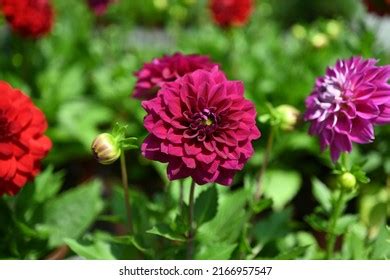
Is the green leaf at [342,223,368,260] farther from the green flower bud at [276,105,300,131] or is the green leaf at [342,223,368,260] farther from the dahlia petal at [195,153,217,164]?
the dahlia petal at [195,153,217,164]

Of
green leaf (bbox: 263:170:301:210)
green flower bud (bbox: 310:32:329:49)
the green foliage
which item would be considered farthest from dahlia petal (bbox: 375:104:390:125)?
green flower bud (bbox: 310:32:329:49)

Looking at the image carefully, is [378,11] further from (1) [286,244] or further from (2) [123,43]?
(2) [123,43]

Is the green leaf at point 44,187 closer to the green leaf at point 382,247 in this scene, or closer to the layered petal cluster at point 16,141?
the layered petal cluster at point 16,141

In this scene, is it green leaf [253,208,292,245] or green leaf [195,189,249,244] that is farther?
green leaf [253,208,292,245]

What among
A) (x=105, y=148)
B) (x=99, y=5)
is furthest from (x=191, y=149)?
(x=99, y=5)

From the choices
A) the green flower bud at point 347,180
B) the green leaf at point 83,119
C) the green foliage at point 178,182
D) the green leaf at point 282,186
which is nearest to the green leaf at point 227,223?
the green foliage at point 178,182

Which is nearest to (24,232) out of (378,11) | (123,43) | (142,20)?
(378,11)
